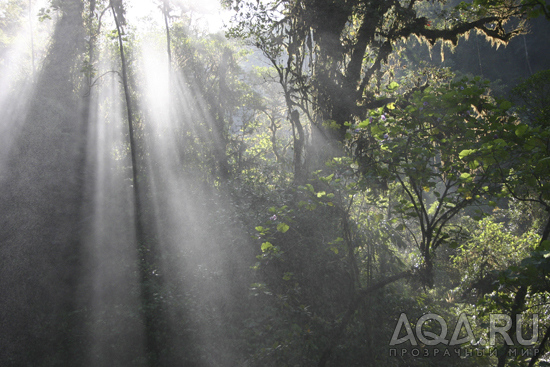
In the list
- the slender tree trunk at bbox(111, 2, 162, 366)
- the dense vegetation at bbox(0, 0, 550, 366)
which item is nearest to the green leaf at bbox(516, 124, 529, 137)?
the dense vegetation at bbox(0, 0, 550, 366)

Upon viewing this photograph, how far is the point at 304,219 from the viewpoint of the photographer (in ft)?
20.9

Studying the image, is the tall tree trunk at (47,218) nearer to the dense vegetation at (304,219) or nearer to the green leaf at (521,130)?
the dense vegetation at (304,219)

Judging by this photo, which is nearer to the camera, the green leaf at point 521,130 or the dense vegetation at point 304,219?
the green leaf at point 521,130

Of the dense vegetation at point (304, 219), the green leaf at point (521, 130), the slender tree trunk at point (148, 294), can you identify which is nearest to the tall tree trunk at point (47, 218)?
the dense vegetation at point (304, 219)

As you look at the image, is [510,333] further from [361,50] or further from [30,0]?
[30,0]

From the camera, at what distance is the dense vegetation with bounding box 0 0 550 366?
358 centimetres

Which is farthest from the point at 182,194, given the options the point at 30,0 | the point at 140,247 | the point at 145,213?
the point at 30,0

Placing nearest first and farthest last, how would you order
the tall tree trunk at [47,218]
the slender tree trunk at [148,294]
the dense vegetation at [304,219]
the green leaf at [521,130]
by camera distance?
the green leaf at [521,130]
the dense vegetation at [304,219]
the slender tree trunk at [148,294]
the tall tree trunk at [47,218]

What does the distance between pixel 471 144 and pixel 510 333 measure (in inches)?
76.4

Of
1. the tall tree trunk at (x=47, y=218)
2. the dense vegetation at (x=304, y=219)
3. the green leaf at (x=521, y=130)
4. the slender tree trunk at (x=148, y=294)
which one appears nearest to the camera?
the green leaf at (x=521, y=130)

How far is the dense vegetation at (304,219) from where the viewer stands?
358 cm

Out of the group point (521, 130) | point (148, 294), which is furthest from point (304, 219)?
point (521, 130)

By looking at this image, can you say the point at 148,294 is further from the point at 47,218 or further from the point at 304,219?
the point at 47,218

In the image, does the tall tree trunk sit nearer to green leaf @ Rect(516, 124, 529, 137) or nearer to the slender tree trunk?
the slender tree trunk
